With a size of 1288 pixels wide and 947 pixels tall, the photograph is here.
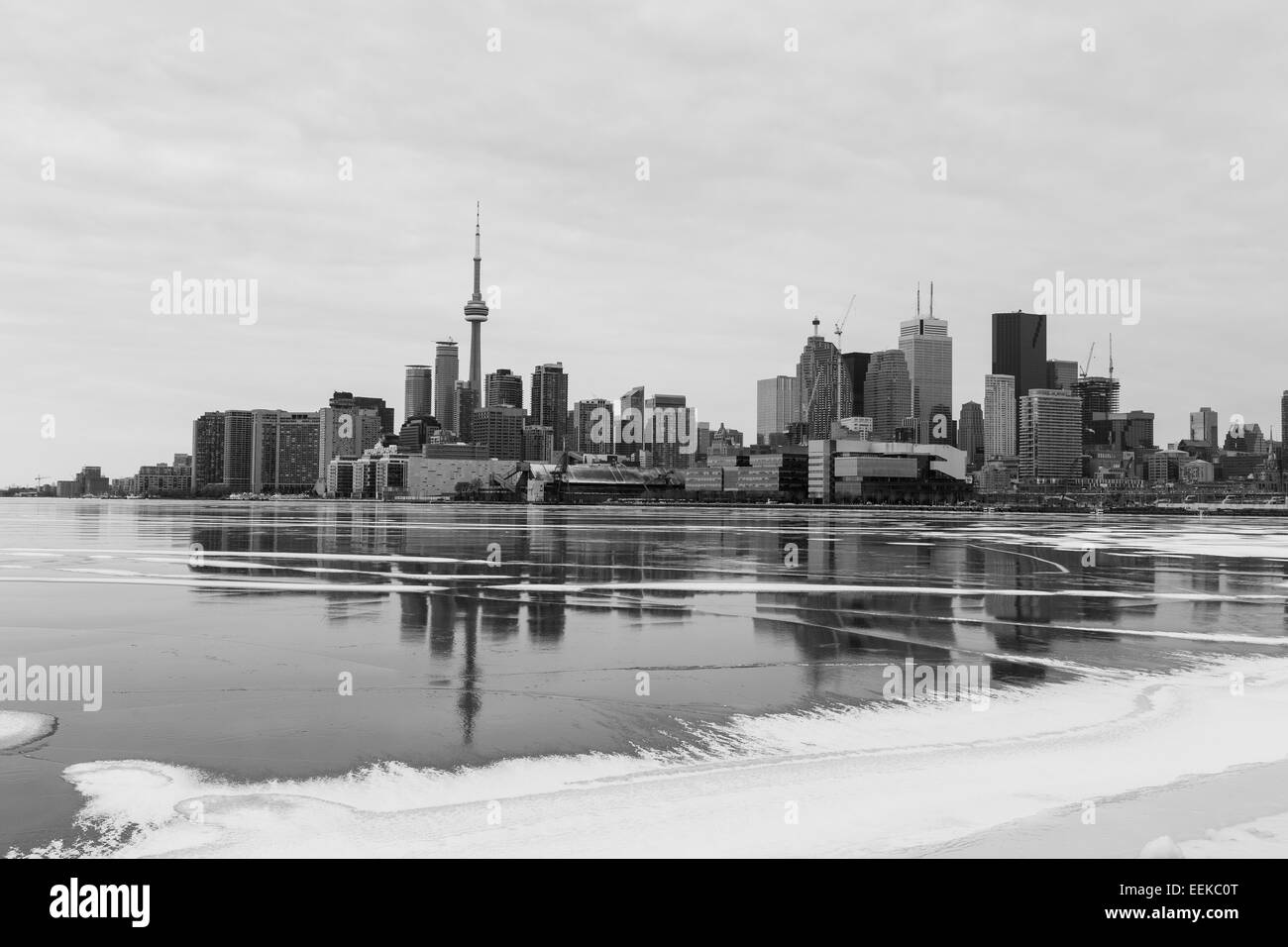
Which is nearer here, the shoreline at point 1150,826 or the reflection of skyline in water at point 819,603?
the shoreline at point 1150,826

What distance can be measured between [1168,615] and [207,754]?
65.5 ft

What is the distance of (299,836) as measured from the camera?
7371mm

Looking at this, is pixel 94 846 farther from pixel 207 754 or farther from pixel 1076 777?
pixel 1076 777

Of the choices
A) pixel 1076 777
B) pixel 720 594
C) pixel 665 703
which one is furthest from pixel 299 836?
pixel 720 594

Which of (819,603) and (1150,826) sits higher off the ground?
(1150,826)

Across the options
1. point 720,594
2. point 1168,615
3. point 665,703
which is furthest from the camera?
point 720,594

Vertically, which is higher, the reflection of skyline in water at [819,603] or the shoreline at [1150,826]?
the shoreline at [1150,826]

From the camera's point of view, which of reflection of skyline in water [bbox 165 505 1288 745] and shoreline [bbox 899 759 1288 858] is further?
reflection of skyline in water [bbox 165 505 1288 745]

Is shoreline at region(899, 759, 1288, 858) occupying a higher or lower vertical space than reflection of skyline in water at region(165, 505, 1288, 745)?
higher

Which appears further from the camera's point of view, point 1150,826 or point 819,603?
point 819,603
